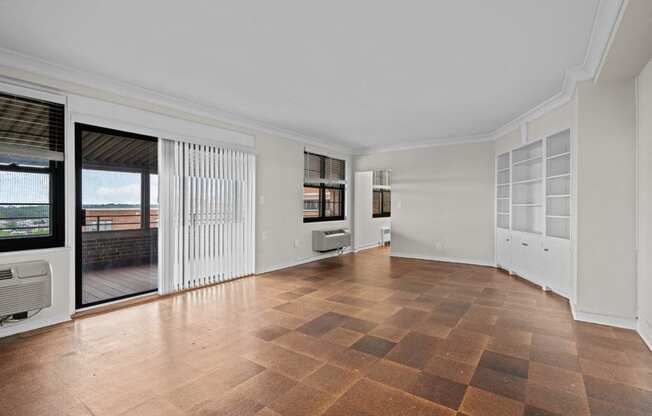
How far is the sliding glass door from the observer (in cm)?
525

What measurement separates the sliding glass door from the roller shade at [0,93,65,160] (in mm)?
1590

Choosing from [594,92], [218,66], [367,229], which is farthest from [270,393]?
[367,229]

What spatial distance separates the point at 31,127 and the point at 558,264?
21.2 ft

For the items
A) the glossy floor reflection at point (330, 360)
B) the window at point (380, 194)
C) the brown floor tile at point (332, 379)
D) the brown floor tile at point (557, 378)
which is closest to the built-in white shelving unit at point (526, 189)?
the glossy floor reflection at point (330, 360)

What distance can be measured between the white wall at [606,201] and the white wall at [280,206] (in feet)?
14.6

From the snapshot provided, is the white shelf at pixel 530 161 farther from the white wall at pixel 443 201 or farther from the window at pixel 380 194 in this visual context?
the window at pixel 380 194

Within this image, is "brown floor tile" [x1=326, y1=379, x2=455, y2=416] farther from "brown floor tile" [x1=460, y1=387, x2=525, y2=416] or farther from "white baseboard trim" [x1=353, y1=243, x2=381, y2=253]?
"white baseboard trim" [x1=353, y1=243, x2=381, y2=253]

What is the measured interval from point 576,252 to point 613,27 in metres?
2.20

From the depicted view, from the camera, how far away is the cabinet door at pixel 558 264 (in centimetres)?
414

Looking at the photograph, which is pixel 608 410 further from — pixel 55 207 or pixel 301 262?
pixel 301 262

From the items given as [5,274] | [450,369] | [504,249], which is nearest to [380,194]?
[504,249]

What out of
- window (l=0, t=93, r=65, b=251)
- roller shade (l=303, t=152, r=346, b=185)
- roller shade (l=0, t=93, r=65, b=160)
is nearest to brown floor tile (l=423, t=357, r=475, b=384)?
window (l=0, t=93, r=65, b=251)

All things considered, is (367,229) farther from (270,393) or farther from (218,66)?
(270,393)

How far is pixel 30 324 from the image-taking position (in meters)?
3.12
